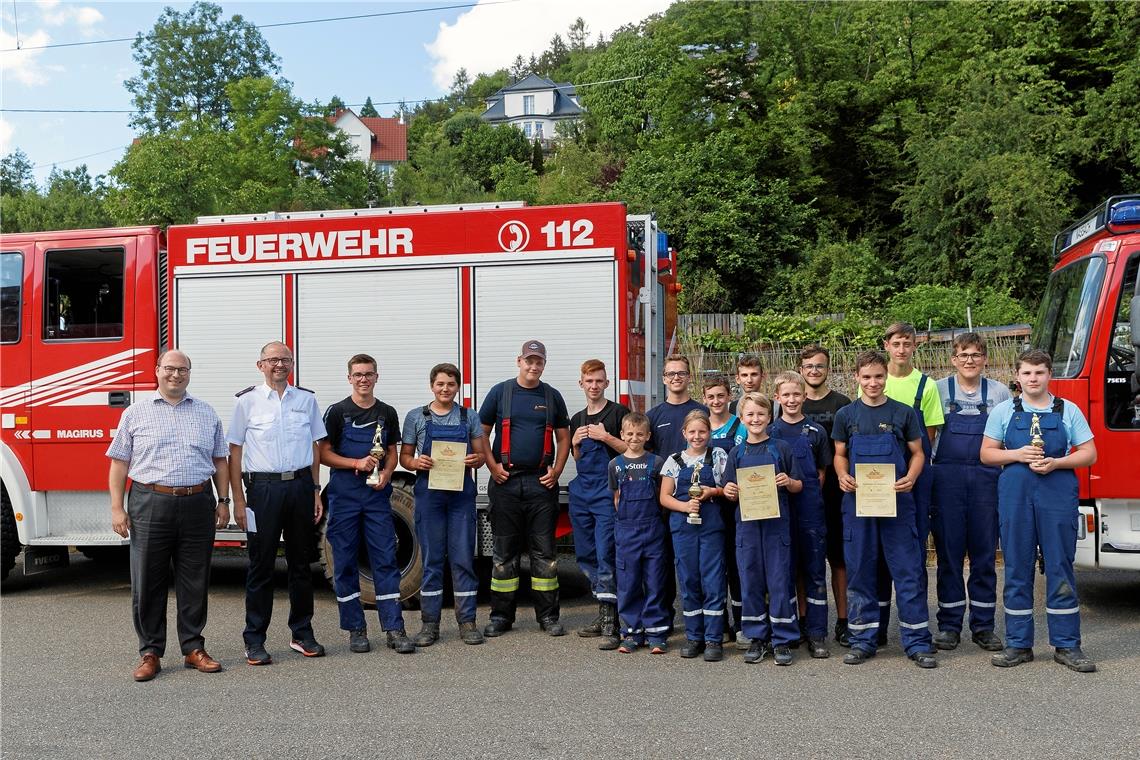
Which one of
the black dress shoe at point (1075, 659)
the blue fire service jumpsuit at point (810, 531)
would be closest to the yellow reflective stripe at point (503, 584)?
the blue fire service jumpsuit at point (810, 531)

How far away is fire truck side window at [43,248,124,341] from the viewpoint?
795 centimetres

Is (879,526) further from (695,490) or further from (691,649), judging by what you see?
(691,649)

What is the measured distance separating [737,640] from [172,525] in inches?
139

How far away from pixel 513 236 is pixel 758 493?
282cm

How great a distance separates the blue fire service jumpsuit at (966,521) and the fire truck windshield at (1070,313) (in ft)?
4.46

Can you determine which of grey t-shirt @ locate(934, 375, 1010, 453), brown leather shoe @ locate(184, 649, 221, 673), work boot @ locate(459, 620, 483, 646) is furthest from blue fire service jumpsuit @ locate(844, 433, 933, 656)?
brown leather shoe @ locate(184, 649, 221, 673)

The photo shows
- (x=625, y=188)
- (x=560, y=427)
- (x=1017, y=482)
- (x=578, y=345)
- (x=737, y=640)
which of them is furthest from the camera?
(x=625, y=188)

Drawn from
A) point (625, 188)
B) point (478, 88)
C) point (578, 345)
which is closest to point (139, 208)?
point (625, 188)

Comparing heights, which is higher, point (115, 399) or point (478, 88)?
point (478, 88)

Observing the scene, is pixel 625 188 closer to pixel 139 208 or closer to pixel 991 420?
pixel 139 208

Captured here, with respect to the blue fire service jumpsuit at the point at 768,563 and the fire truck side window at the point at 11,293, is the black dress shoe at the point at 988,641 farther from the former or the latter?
the fire truck side window at the point at 11,293

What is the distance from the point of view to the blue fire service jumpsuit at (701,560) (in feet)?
20.2

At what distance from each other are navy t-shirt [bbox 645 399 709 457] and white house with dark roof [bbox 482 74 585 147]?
300 feet

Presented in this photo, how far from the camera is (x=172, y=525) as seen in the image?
599cm
